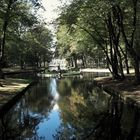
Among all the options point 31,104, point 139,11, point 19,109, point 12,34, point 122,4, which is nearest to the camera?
point 19,109

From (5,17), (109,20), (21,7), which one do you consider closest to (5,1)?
(5,17)

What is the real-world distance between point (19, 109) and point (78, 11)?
18780mm

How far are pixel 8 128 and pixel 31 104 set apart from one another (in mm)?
10440

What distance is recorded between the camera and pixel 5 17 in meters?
35.8

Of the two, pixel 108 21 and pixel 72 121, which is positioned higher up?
pixel 108 21

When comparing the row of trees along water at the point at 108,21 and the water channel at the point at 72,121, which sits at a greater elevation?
the row of trees along water at the point at 108,21

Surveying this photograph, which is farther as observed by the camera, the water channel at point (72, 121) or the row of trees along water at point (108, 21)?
the row of trees along water at point (108, 21)

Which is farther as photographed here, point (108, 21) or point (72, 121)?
point (108, 21)

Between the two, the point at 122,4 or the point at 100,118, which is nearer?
the point at 100,118

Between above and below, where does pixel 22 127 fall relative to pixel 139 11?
below

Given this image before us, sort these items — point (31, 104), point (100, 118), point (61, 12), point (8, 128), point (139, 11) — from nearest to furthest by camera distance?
point (8, 128) < point (100, 118) < point (31, 104) < point (139, 11) < point (61, 12)

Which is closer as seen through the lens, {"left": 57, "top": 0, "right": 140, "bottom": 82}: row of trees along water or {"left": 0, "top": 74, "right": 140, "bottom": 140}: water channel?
{"left": 0, "top": 74, "right": 140, "bottom": 140}: water channel

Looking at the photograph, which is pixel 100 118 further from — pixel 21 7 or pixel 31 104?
pixel 21 7

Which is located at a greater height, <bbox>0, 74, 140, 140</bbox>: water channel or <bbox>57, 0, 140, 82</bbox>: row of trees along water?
<bbox>57, 0, 140, 82</bbox>: row of trees along water
